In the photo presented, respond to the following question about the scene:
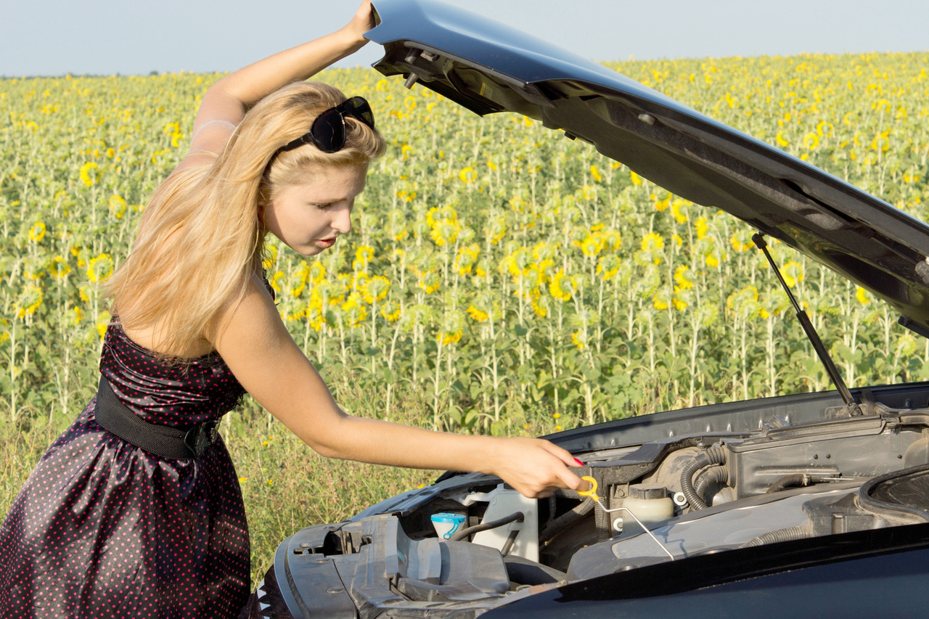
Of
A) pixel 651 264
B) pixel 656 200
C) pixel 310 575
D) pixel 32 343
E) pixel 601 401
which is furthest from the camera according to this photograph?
pixel 656 200

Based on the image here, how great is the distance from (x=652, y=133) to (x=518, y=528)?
1.17 m

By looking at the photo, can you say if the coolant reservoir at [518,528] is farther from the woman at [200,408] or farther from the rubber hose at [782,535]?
the rubber hose at [782,535]

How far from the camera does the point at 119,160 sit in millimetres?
16094

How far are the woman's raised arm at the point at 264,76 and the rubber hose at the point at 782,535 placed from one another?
59.4 inches

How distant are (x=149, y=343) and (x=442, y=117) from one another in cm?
1818

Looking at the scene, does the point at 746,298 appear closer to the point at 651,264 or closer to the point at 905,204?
the point at 651,264

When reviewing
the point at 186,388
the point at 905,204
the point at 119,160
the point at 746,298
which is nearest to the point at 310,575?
the point at 186,388

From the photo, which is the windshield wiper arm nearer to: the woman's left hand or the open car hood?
the open car hood

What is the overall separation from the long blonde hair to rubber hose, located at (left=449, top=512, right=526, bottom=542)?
2.74ft

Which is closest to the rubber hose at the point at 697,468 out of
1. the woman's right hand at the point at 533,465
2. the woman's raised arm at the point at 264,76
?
the woman's right hand at the point at 533,465

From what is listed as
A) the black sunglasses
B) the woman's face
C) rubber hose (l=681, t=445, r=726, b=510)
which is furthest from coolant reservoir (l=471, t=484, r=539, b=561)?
the black sunglasses

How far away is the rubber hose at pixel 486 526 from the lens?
2908 mm

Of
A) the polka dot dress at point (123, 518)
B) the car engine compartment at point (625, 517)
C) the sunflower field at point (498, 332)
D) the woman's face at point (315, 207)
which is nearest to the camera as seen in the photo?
the car engine compartment at point (625, 517)

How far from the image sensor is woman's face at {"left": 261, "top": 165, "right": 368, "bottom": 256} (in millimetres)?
2395
